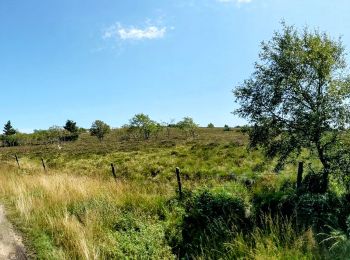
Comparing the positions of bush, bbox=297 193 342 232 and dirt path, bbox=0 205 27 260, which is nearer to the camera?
dirt path, bbox=0 205 27 260

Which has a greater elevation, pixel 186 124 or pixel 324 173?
pixel 186 124

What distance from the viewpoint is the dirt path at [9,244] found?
7.34 meters

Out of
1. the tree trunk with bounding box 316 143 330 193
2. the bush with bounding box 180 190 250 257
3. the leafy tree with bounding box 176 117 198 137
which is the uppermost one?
→ the leafy tree with bounding box 176 117 198 137

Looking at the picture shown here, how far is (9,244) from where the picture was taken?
7988 millimetres

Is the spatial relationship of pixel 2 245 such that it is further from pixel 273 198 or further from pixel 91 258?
pixel 273 198

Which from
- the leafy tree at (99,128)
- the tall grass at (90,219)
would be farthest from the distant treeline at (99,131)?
the tall grass at (90,219)

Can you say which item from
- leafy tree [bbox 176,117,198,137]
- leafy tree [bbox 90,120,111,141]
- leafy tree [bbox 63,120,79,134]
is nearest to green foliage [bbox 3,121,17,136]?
leafy tree [bbox 63,120,79,134]

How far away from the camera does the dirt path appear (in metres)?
7.34

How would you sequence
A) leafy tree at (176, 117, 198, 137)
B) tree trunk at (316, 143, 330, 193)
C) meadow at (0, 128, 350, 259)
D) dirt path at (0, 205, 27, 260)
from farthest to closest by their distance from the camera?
leafy tree at (176, 117, 198, 137)
tree trunk at (316, 143, 330, 193)
dirt path at (0, 205, 27, 260)
meadow at (0, 128, 350, 259)

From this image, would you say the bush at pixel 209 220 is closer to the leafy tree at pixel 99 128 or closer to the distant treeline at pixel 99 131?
the distant treeline at pixel 99 131

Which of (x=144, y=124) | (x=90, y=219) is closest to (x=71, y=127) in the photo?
(x=144, y=124)

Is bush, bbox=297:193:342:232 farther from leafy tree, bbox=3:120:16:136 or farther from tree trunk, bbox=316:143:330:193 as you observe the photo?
leafy tree, bbox=3:120:16:136

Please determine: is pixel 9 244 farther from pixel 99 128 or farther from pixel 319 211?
pixel 99 128

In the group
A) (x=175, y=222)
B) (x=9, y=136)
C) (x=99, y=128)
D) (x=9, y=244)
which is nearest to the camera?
(x=9, y=244)
